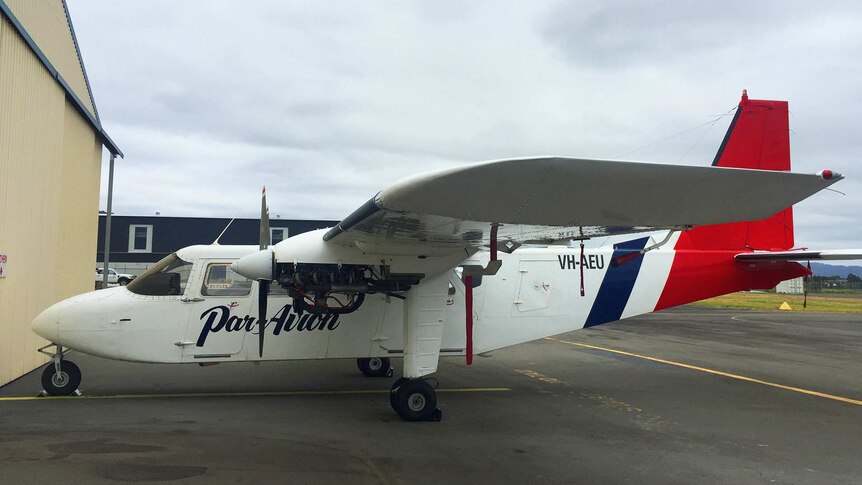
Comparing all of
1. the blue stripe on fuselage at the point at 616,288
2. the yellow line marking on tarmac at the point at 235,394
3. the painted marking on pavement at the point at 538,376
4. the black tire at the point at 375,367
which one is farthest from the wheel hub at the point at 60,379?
the blue stripe on fuselage at the point at 616,288

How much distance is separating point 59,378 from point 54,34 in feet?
21.4

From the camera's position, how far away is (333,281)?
Result: 23.0ft

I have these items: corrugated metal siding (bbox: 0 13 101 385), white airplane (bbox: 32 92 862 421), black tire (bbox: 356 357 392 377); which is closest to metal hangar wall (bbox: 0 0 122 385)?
corrugated metal siding (bbox: 0 13 101 385)

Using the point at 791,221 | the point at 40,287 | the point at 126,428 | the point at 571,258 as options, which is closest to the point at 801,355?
the point at 791,221

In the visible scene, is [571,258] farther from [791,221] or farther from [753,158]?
[791,221]

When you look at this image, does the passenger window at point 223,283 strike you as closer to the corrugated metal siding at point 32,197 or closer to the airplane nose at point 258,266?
the airplane nose at point 258,266

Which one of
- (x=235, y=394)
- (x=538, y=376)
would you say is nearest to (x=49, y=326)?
(x=235, y=394)

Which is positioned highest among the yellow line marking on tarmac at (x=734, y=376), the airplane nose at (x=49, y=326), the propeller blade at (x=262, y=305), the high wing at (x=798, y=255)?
the high wing at (x=798, y=255)

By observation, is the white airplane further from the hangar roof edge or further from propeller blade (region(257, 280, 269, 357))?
the hangar roof edge

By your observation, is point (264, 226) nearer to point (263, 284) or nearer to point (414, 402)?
point (263, 284)

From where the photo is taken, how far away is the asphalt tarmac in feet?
16.5

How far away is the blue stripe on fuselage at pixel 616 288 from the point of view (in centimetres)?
909

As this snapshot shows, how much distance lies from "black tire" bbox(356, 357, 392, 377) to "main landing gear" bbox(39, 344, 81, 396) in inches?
170

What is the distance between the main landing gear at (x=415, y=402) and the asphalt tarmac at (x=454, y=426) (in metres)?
0.14
